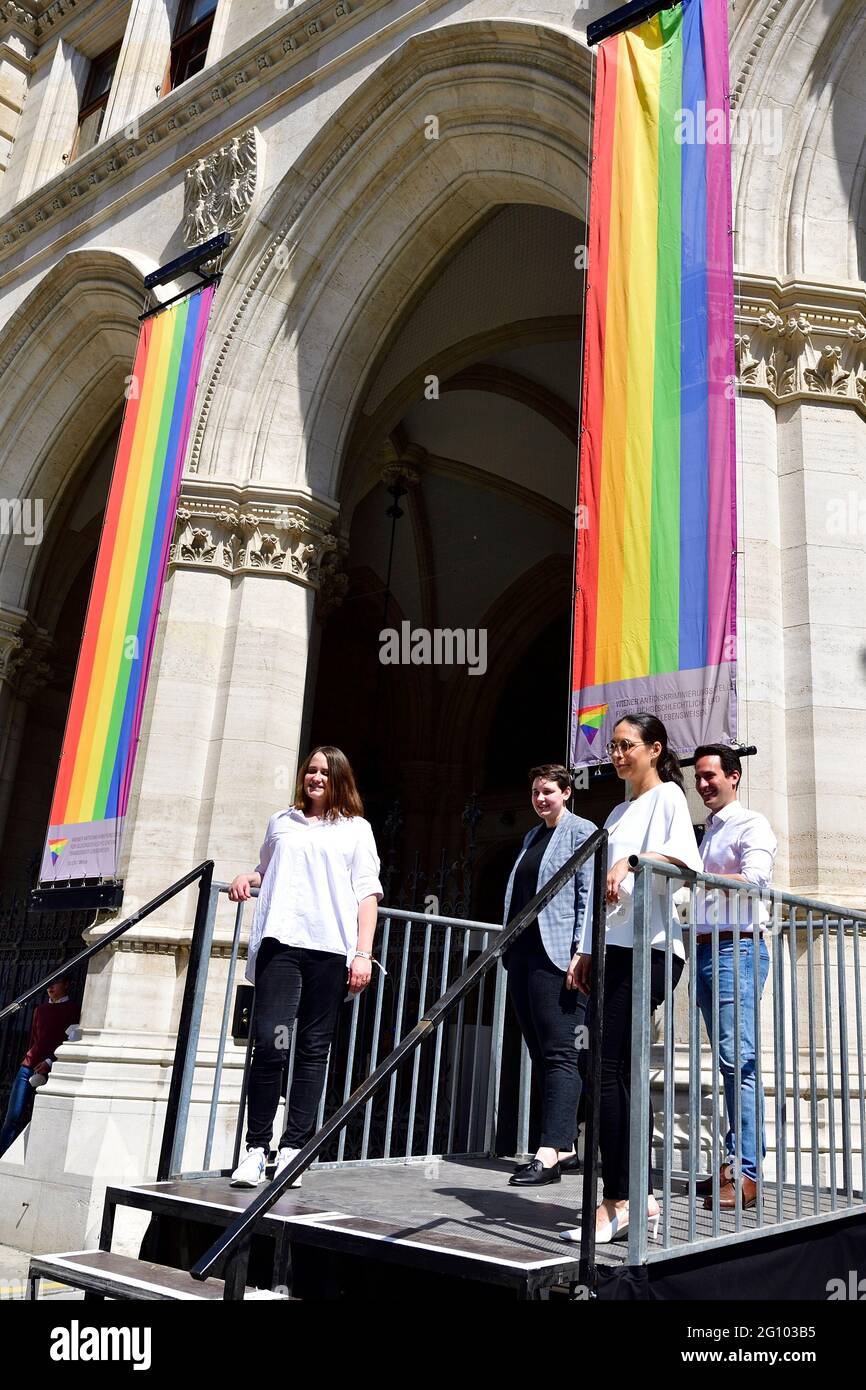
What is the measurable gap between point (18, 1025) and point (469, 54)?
9.31 meters

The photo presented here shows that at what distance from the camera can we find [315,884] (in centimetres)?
428

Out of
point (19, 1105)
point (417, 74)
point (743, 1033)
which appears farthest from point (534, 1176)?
point (417, 74)

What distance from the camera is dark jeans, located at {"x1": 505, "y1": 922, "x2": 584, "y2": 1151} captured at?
171 inches

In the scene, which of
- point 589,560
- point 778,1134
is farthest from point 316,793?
point 589,560

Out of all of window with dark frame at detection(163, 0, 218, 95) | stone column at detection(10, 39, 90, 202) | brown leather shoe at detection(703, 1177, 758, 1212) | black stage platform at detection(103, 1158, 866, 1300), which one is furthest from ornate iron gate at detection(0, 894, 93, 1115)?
window with dark frame at detection(163, 0, 218, 95)

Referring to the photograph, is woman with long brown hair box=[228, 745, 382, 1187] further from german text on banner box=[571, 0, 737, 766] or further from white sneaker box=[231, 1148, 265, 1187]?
german text on banner box=[571, 0, 737, 766]

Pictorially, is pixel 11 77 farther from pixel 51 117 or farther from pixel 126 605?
pixel 126 605

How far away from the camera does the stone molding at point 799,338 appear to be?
246 inches

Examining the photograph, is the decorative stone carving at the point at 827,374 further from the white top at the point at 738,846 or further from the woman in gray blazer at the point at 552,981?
the woman in gray blazer at the point at 552,981

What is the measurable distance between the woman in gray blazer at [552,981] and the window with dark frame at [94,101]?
460 inches

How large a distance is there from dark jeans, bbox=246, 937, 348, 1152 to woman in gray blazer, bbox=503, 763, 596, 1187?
28.7 inches

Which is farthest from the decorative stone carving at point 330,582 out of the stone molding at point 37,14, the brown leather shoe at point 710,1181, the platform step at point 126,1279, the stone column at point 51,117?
the stone molding at point 37,14

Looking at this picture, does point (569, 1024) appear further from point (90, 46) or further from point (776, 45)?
point (90, 46)

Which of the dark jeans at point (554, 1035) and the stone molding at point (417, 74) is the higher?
the stone molding at point (417, 74)
